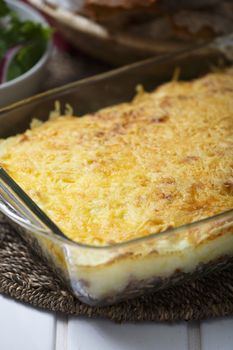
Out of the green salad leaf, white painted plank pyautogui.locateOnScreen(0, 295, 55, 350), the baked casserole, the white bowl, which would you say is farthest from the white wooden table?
the green salad leaf

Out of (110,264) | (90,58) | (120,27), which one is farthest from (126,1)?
(110,264)

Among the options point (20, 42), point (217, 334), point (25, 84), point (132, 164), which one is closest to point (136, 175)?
point (132, 164)

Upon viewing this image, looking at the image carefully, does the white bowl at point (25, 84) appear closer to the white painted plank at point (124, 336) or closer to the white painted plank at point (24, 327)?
the white painted plank at point (24, 327)

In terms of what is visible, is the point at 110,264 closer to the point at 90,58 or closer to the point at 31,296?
the point at 31,296

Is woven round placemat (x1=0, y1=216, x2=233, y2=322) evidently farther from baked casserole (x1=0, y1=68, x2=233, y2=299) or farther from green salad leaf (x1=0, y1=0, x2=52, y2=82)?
green salad leaf (x1=0, y1=0, x2=52, y2=82)

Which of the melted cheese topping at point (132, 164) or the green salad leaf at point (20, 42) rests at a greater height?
the green salad leaf at point (20, 42)

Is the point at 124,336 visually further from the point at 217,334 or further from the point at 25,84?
the point at 25,84

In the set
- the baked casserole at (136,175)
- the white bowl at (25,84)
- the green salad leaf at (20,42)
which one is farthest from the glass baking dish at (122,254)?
the green salad leaf at (20,42)

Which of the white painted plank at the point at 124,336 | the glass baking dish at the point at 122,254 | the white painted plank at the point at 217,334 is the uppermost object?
the glass baking dish at the point at 122,254
